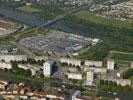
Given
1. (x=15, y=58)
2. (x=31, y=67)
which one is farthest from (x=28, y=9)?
(x=31, y=67)

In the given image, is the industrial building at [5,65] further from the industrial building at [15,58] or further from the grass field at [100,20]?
the grass field at [100,20]

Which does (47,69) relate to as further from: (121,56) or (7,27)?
(7,27)

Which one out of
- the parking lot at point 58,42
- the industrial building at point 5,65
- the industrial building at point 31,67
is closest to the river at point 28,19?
the parking lot at point 58,42

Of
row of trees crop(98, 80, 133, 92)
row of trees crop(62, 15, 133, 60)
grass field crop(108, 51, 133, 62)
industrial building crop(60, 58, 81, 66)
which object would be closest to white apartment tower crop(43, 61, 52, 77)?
industrial building crop(60, 58, 81, 66)

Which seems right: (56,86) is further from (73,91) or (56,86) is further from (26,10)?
(26,10)

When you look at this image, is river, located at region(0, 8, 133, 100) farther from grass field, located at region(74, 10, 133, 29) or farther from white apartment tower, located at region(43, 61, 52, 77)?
white apartment tower, located at region(43, 61, 52, 77)

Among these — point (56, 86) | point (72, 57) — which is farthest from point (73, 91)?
point (72, 57)

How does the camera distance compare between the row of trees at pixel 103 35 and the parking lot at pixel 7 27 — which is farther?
the parking lot at pixel 7 27
